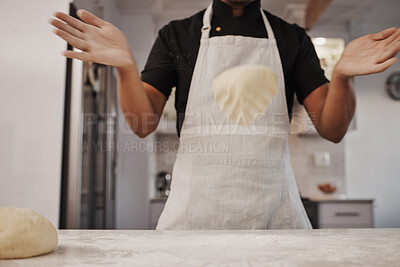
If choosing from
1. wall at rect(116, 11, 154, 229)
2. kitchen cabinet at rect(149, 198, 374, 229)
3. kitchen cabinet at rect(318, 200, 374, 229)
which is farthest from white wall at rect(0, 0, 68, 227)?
kitchen cabinet at rect(318, 200, 374, 229)

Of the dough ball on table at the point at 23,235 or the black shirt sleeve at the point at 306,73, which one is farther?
the black shirt sleeve at the point at 306,73

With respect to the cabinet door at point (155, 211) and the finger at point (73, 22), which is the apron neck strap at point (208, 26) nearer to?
the finger at point (73, 22)

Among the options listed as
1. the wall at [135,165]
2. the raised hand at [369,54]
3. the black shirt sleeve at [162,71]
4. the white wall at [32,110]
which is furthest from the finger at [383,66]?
the white wall at [32,110]

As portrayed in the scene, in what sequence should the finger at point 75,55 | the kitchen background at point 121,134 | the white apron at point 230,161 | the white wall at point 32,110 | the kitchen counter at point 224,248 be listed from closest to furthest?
1. the kitchen counter at point 224,248
2. the finger at point 75,55
3. the white apron at point 230,161
4. the kitchen background at point 121,134
5. the white wall at point 32,110

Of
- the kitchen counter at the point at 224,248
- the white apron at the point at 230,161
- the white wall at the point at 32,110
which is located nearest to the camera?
the kitchen counter at the point at 224,248

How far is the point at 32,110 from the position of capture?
102cm

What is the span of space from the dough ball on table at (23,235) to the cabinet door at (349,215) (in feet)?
2.26

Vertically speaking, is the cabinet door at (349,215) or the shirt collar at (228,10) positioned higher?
the shirt collar at (228,10)

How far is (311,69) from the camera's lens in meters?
0.75

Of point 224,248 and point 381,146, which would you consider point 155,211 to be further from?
point 381,146

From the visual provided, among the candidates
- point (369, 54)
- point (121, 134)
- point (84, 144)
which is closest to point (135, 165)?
point (121, 134)

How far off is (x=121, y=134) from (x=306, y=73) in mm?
453

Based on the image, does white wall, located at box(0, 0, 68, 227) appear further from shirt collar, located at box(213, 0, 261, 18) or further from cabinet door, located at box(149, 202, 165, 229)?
shirt collar, located at box(213, 0, 261, 18)

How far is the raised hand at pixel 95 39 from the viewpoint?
0.62 m
